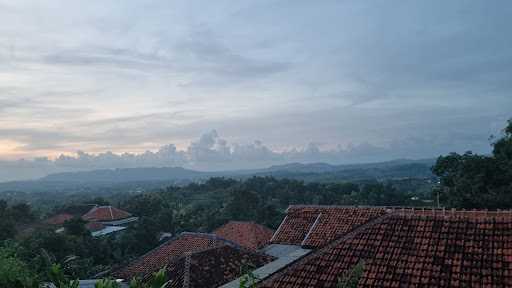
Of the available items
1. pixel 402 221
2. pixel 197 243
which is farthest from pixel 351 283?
pixel 197 243

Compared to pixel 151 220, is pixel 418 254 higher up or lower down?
higher up

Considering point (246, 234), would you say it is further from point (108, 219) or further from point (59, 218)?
point (59, 218)

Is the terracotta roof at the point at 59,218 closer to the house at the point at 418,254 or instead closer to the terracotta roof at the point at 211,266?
the terracotta roof at the point at 211,266

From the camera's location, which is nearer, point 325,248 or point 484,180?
point 325,248

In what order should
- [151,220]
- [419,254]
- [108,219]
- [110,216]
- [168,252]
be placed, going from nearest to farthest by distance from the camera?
[419,254] → [168,252] → [151,220] → [108,219] → [110,216]

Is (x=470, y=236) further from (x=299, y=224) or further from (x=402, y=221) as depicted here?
(x=299, y=224)

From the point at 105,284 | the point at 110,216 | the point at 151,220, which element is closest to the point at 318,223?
the point at 105,284
